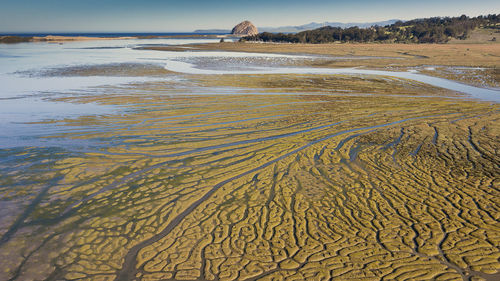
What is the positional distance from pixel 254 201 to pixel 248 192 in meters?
0.45

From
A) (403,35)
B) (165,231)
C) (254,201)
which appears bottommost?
(165,231)

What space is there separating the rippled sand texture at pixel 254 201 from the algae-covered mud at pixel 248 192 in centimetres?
3

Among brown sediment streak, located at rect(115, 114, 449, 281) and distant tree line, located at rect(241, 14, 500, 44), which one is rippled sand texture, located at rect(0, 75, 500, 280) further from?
distant tree line, located at rect(241, 14, 500, 44)

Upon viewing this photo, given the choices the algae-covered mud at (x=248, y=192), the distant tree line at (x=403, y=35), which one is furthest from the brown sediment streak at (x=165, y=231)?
the distant tree line at (x=403, y=35)

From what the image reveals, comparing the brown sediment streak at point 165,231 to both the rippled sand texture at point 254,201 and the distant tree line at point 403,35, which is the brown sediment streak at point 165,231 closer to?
the rippled sand texture at point 254,201

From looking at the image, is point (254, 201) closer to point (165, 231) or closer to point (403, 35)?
point (165, 231)

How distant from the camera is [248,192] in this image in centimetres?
745

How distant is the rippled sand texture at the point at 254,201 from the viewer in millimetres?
5059

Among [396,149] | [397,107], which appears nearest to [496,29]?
[397,107]

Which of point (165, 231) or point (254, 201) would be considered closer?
point (165, 231)

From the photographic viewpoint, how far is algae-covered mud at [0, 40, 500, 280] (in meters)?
5.10

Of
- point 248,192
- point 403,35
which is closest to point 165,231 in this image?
point 248,192

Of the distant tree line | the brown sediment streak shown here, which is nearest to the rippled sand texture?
the brown sediment streak

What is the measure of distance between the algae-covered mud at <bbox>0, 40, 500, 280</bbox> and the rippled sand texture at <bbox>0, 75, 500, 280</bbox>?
0.11ft
